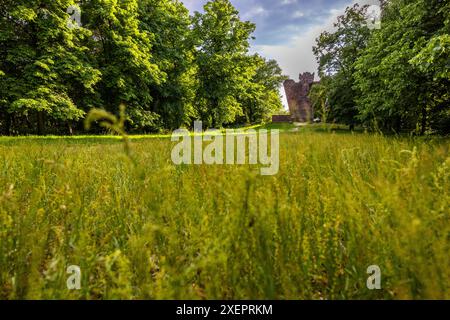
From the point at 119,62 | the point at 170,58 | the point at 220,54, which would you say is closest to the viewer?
the point at 119,62

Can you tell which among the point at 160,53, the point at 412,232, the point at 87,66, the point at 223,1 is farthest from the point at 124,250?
the point at 223,1

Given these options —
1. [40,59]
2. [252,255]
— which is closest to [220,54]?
[40,59]

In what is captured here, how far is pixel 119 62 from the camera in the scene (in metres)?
20.4

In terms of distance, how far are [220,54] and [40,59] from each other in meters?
17.4

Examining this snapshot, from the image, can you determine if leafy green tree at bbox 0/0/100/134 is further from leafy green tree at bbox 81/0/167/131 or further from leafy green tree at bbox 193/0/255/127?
leafy green tree at bbox 193/0/255/127

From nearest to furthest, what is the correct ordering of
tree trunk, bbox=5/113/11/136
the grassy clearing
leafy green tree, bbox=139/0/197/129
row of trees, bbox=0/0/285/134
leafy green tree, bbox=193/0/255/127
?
the grassy clearing
row of trees, bbox=0/0/285/134
tree trunk, bbox=5/113/11/136
leafy green tree, bbox=139/0/197/129
leafy green tree, bbox=193/0/255/127

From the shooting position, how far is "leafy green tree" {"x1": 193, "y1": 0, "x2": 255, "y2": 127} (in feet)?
92.6


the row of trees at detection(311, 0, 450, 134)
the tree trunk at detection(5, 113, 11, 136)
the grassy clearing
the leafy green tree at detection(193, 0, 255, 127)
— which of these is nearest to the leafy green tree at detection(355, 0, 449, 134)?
the row of trees at detection(311, 0, 450, 134)

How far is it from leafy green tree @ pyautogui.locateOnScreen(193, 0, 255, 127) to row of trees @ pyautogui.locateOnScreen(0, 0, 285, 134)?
0.34ft

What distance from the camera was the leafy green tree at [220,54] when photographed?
28.2m

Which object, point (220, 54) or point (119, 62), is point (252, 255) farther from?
point (220, 54)

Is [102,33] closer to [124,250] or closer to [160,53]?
[160,53]

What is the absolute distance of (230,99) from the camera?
1214 inches
